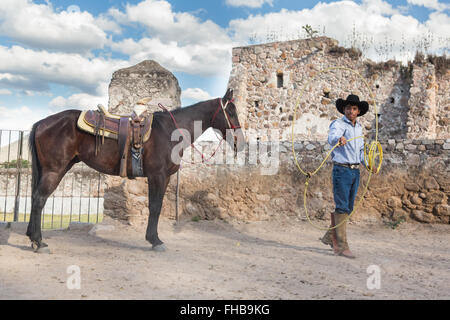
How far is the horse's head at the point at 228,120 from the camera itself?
4.88 metres

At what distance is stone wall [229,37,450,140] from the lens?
9.66 m

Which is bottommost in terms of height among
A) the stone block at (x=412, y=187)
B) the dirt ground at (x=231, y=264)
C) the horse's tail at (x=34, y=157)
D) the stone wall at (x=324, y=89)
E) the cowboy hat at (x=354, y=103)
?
the dirt ground at (x=231, y=264)

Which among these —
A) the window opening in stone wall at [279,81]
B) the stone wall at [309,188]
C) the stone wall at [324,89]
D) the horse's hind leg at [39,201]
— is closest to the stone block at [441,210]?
the stone wall at [309,188]

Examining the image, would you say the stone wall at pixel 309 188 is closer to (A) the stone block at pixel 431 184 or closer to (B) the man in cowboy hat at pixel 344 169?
(A) the stone block at pixel 431 184

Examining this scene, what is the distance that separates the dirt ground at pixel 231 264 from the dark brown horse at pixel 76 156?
51 cm

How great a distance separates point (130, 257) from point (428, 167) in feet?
16.8

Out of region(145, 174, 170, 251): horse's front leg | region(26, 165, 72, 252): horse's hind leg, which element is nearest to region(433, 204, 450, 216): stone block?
region(145, 174, 170, 251): horse's front leg

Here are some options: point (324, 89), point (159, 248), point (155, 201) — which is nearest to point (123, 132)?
point (155, 201)

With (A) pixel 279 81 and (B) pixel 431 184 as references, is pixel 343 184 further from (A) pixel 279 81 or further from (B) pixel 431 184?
(A) pixel 279 81

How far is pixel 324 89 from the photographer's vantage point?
10742 mm

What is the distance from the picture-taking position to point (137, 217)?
658 cm

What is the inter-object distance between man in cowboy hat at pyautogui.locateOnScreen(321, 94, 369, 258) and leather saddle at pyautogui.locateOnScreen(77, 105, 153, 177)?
7.89 ft

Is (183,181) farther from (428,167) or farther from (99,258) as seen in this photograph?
(428,167)

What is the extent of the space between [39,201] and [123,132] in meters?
1.32
